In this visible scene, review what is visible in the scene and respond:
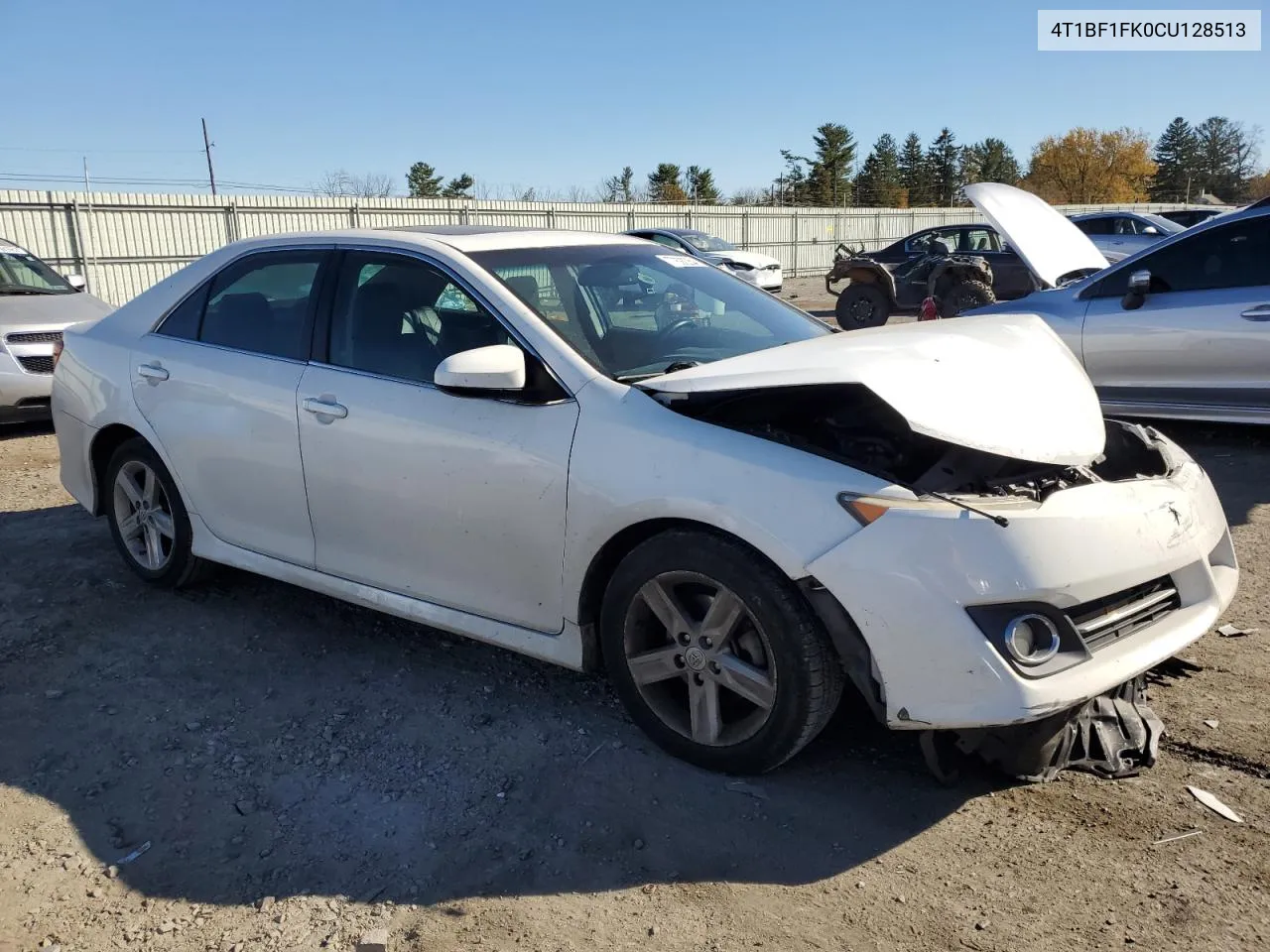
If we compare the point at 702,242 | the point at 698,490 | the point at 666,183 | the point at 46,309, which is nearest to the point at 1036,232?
the point at 698,490

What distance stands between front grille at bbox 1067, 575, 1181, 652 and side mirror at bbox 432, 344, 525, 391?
1796 mm

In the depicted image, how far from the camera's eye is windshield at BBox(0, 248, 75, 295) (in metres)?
9.57

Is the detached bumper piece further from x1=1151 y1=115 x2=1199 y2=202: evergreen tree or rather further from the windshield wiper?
x1=1151 y1=115 x2=1199 y2=202: evergreen tree

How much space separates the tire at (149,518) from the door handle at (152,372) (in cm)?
33

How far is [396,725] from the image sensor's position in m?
3.52

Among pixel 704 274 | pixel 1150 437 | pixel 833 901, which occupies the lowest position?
pixel 833 901

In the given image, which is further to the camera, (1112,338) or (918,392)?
(1112,338)

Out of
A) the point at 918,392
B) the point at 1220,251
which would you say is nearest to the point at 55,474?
the point at 918,392

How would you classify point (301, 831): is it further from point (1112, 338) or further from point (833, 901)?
point (1112, 338)

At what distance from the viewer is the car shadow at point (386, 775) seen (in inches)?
108

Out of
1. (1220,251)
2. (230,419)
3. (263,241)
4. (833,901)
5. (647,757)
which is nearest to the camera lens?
(833,901)

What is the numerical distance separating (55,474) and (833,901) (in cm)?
684

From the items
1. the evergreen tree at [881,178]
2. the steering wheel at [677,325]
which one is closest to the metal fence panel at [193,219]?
the steering wheel at [677,325]

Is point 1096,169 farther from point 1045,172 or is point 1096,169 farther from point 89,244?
point 89,244
